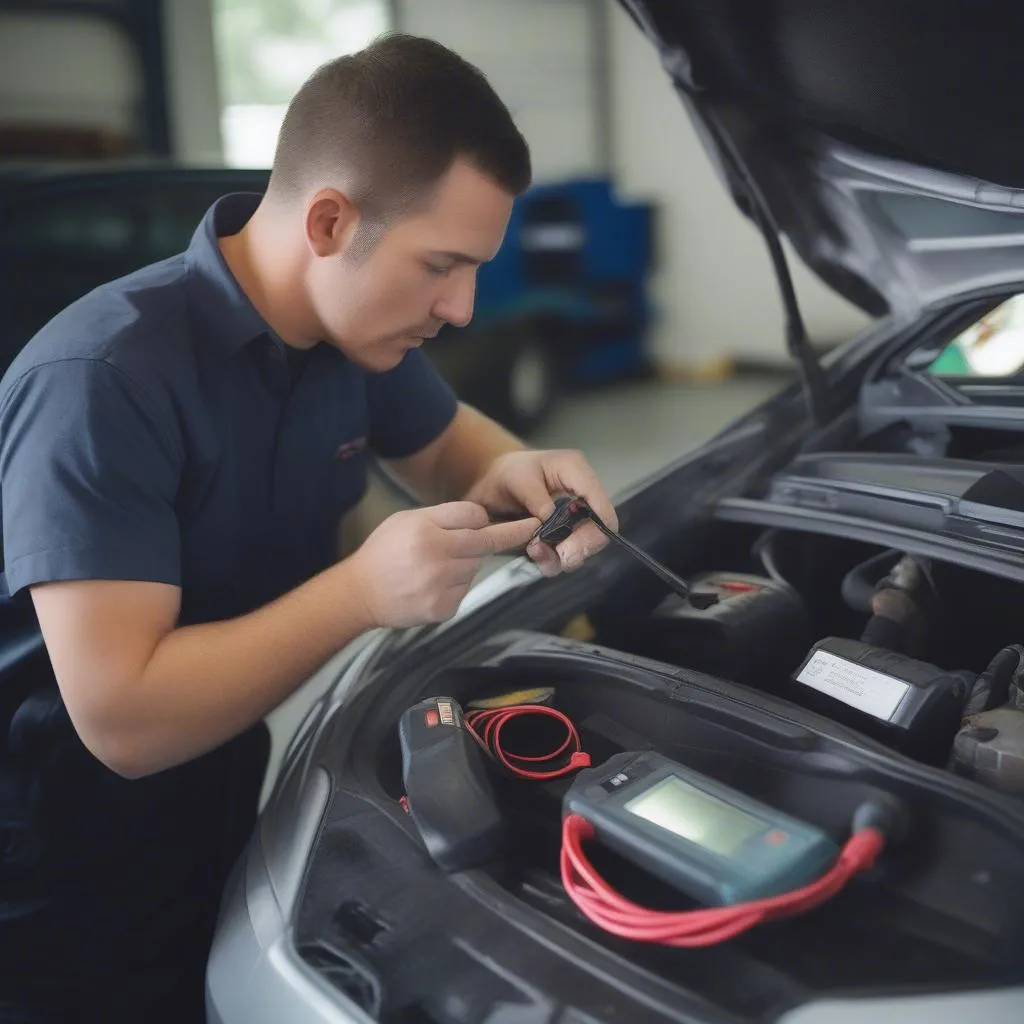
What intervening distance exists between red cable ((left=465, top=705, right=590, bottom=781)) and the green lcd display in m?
0.13

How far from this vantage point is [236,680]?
0.86m

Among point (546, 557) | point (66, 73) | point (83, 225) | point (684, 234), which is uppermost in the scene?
point (66, 73)

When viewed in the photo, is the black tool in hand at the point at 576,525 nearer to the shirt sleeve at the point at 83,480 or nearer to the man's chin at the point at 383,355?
the man's chin at the point at 383,355

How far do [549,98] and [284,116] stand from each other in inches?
165

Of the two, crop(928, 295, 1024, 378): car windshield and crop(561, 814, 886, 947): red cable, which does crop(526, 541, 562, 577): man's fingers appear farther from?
crop(928, 295, 1024, 378): car windshield

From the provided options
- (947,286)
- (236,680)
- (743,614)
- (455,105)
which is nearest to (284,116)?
(455,105)

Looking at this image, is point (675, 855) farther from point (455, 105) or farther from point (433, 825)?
point (455, 105)

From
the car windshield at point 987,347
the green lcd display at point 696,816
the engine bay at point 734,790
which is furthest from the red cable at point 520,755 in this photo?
the car windshield at point 987,347

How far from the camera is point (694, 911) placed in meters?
0.64

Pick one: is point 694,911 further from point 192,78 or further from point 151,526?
point 192,78

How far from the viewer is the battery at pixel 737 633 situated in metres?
0.96

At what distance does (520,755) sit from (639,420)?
137 inches

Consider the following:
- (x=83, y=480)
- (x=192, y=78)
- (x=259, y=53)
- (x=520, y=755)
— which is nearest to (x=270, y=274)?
(x=83, y=480)

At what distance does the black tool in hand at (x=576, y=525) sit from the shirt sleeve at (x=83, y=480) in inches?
13.3
